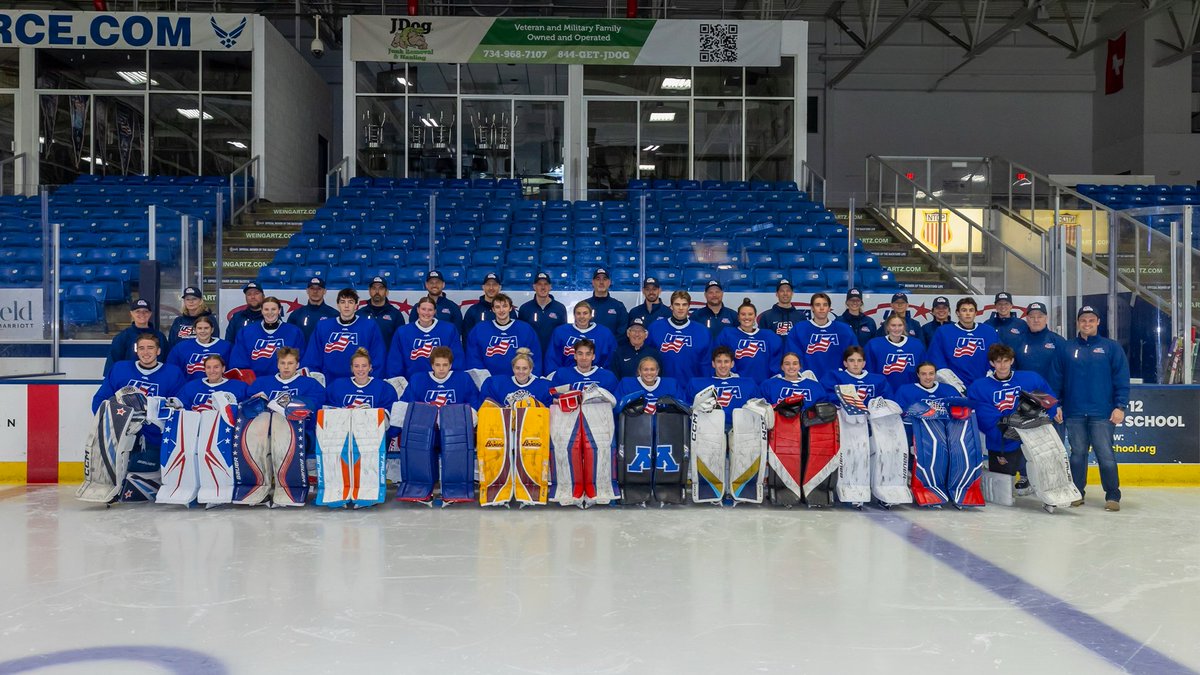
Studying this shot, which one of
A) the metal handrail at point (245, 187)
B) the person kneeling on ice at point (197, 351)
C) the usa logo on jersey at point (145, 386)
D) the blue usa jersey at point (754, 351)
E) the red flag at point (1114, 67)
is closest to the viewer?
the usa logo on jersey at point (145, 386)

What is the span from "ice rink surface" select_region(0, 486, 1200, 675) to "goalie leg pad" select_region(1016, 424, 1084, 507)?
186 millimetres

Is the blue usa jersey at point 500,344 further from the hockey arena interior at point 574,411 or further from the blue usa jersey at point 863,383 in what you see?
the blue usa jersey at point 863,383

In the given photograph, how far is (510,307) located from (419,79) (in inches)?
380

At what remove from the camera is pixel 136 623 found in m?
3.60

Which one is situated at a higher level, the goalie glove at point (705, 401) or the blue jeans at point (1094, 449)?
the goalie glove at point (705, 401)

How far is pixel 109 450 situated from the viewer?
5996 millimetres

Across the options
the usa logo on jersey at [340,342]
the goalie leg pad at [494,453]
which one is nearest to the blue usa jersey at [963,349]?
the goalie leg pad at [494,453]

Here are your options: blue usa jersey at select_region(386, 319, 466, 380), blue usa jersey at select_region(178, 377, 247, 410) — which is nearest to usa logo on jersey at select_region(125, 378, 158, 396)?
blue usa jersey at select_region(178, 377, 247, 410)

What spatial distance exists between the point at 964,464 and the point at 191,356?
5361 mm

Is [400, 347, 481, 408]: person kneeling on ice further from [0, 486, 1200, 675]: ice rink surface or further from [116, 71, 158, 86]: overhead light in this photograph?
[116, 71, 158, 86]: overhead light

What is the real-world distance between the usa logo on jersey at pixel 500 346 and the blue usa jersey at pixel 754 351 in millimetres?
1518

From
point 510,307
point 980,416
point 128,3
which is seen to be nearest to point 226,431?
point 510,307

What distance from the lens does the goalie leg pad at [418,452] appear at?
19.7 feet

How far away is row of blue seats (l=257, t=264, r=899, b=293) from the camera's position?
9.38m
